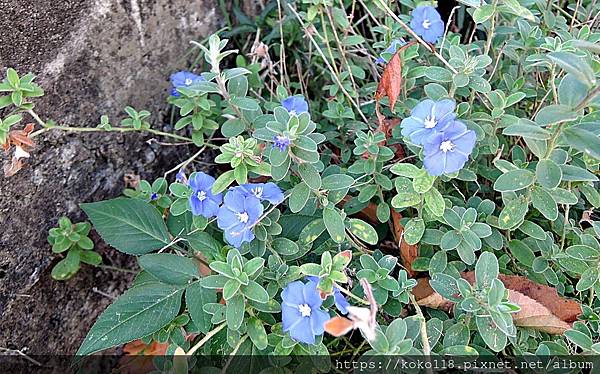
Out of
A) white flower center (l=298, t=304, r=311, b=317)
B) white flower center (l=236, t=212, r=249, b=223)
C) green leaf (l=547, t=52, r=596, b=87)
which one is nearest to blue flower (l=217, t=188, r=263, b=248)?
white flower center (l=236, t=212, r=249, b=223)

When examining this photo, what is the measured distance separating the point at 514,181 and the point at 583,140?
19 centimetres

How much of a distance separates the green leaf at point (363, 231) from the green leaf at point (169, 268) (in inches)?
14.8

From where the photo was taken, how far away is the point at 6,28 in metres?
1.50

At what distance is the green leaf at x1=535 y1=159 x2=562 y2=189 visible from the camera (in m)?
1.25

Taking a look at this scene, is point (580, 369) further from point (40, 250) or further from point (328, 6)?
point (40, 250)

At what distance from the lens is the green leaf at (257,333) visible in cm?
132

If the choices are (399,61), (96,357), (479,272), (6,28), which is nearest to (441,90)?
(399,61)

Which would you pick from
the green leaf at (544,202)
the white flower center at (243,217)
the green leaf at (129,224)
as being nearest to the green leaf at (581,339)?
the green leaf at (544,202)

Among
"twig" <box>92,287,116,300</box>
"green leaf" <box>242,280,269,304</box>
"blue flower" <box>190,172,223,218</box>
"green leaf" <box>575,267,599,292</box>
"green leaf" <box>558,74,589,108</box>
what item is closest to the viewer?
"green leaf" <box>558,74,589,108</box>

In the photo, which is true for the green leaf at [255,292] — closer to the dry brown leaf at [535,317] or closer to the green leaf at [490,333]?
the green leaf at [490,333]

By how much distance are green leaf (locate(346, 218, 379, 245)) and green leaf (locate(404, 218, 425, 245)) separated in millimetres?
72

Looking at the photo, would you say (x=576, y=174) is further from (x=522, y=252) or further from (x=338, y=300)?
(x=338, y=300)

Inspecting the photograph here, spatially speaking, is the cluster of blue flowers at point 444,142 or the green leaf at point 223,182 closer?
the cluster of blue flowers at point 444,142

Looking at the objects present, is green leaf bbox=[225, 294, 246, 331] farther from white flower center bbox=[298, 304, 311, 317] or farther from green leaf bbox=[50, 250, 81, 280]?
green leaf bbox=[50, 250, 81, 280]
